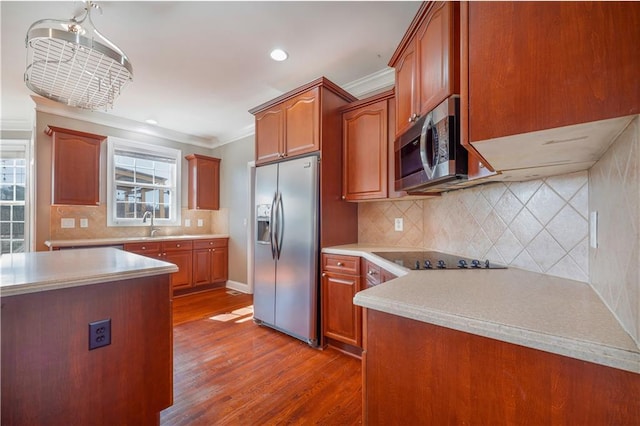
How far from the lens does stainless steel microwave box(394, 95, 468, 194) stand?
50.3 inches

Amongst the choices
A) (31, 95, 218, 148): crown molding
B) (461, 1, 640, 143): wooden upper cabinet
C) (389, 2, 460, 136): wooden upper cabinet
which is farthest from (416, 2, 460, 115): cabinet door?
(31, 95, 218, 148): crown molding

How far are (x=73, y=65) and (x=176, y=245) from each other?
2.94 m

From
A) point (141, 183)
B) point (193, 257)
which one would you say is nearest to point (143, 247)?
point (193, 257)

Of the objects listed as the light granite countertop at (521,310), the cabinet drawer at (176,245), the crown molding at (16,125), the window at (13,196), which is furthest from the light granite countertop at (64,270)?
the crown molding at (16,125)

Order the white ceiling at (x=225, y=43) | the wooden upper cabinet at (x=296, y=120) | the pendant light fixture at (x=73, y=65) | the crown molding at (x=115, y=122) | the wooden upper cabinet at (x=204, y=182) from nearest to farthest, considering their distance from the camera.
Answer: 1. the pendant light fixture at (x=73, y=65)
2. the white ceiling at (x=225, y=43)
3. the wooden upper cabinet at (x=296, y=120)
4. the crown molding at (x=115, y=122)
5. the wooden upper cabinet at (x=204, y=182)

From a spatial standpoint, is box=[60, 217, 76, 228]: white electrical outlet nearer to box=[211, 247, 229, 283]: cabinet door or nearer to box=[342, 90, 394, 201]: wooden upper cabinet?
box=[211, 247, 229, 283]: cabinet door

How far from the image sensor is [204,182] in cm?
461

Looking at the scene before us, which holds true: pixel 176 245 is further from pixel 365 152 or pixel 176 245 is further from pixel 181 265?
pixel 365 152

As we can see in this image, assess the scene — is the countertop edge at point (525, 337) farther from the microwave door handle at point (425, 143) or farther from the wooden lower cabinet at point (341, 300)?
the wooden lower cabinet at point (341, 300)

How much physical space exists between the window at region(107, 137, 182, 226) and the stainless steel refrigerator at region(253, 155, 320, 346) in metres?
2.41

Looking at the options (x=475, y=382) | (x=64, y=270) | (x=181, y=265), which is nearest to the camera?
(x=475, y=382)

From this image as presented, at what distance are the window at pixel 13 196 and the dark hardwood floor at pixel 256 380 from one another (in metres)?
2.89

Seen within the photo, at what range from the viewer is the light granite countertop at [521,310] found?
2.07 ft

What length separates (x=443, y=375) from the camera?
82 cm
